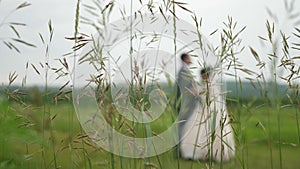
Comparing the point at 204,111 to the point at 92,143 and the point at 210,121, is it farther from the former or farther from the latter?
the point at 92,143

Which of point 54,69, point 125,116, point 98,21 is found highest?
point 98,21

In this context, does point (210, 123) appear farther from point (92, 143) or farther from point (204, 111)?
point (92, 143)

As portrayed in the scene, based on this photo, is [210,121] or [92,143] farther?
[210,121]

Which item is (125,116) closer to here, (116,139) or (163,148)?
(116,139)

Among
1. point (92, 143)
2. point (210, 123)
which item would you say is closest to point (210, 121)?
point (210, 123)

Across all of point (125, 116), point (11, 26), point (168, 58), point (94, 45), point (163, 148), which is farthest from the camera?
point (168, 58)

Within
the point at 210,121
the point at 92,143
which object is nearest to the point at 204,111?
the point at 210,121

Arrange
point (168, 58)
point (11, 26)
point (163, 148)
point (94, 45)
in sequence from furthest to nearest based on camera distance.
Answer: point (168, 58)
point (163, 148)
point (94, 45)
point (11, 26)

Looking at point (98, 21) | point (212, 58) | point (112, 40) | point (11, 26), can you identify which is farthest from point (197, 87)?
point (11, 26)

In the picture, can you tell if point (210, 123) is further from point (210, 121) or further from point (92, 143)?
point (92, 143)

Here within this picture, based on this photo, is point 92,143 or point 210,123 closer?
point 92,143

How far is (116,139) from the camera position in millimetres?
1796

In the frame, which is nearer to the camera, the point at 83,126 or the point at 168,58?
the point at 83,126

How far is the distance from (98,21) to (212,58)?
0.58m
